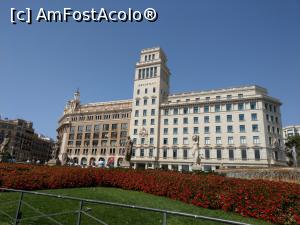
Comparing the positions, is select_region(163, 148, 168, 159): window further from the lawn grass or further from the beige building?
the lawn grass

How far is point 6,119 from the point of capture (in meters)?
107

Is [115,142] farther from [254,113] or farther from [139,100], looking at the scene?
[254,113]

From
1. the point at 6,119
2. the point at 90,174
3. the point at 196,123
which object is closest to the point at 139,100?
the point at 196,123

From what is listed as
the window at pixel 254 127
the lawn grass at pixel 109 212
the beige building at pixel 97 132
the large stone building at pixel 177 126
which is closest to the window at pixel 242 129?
the large stone building at pixel 177 126

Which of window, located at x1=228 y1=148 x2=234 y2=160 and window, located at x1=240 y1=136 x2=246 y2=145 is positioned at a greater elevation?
window, located at x1=240 y1=136 x2=246 y2=145

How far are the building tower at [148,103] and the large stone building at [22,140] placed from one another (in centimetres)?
5505

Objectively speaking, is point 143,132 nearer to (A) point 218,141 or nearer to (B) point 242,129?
(A) point 218,141

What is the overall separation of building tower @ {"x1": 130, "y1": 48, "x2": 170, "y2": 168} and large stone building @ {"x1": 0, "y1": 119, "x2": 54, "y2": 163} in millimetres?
55048

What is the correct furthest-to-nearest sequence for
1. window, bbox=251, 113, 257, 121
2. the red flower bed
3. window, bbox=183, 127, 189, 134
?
window, bbox=183, 127, 189, 134 → window, bbox=251, 113, 257, 121 → the red flower bed

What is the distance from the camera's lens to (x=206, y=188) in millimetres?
12633

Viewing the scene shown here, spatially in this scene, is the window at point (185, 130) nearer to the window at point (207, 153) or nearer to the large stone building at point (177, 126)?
the large stone building at point (177, 126)

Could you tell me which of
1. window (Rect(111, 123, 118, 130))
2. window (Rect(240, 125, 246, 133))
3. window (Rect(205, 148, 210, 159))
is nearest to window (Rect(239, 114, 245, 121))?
window (Rect(240, 125, 246, 133))

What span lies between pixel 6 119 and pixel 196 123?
87.0 metres

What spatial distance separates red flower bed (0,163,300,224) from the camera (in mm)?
9953
